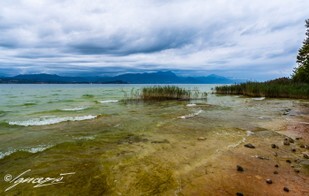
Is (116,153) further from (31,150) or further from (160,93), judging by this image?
(160,93)

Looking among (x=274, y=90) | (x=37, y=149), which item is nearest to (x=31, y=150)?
(x=37, y=149)

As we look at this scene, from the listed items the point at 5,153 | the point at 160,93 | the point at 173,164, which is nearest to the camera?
the point at 173,164

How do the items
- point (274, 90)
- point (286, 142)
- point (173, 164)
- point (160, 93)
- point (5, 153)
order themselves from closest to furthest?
point (173, 164) < point (5, 153) < point (286, 142) < point (160, 93) < point (274, 90)

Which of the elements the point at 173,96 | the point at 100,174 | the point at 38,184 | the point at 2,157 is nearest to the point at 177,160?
the point at 100,174

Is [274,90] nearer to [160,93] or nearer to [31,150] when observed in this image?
[160,93]

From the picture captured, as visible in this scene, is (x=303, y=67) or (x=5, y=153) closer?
(x=5, y=153)

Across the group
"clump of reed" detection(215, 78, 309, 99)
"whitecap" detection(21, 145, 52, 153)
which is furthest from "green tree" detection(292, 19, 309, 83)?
"whitecap" detection(21, 145, 52, 153)

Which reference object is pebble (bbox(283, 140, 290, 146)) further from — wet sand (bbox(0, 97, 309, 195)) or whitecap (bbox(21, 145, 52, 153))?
whitecap (bbox(21, 145, 52, 153))

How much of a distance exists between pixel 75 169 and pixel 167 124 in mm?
7460

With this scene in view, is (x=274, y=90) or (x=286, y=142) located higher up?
(x=274, y=90)

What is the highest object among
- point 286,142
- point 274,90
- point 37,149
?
point 274,90

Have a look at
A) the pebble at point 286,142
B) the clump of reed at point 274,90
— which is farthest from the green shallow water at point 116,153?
the clump of reed at point 274,90

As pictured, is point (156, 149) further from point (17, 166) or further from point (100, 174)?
point (17, 166)

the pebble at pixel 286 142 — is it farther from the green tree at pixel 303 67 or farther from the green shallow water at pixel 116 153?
the green tree at pixel 303 67
